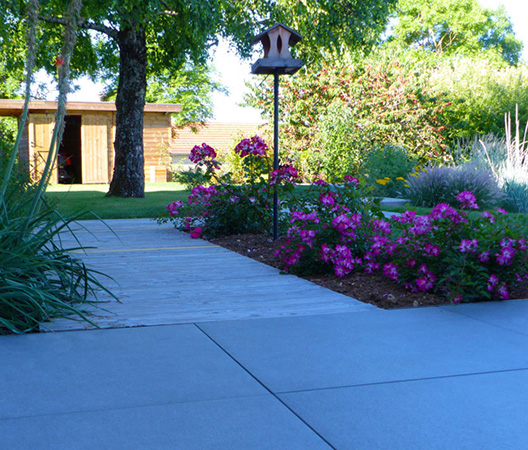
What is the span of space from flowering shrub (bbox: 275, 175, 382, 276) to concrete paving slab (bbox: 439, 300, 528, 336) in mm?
1182

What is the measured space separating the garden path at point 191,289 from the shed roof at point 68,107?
14664 mm

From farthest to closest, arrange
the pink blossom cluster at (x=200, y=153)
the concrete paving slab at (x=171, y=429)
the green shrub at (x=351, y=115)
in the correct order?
the green shrub at (x=351, y=115)
the pink blossom cluster at (x=200, y=153)
the concrete paving slab at (x=171, y=429)

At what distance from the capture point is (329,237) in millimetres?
5844

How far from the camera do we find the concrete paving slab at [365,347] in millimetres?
3133

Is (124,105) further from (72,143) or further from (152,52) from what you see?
(72,143)

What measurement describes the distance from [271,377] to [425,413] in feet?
2.53

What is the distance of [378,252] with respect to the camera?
219 inches

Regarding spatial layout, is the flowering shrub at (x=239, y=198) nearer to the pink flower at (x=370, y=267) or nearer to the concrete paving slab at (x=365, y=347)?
the pink flower at (x=370, y=267)

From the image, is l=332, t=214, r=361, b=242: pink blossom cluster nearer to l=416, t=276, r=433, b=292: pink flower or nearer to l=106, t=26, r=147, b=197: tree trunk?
l=416, t=276, r=433, b=292: pink flower

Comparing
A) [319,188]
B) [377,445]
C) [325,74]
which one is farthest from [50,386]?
[325,74]

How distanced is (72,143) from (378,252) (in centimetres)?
2300

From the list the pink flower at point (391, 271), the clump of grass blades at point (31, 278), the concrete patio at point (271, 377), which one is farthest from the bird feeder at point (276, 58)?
the clump of grass blades at point (31, 278)

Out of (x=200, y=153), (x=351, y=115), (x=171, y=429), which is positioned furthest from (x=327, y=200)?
(x=351, y=115)

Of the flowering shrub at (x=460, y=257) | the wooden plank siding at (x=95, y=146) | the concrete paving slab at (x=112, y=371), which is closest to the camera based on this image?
the concrete paving slab at (x=112, y=371)
